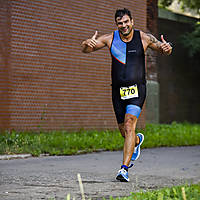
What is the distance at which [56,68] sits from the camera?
1061 centimetres

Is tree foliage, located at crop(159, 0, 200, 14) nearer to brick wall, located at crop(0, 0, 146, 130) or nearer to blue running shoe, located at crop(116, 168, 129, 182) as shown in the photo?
brick wall, located at crop(0, 0, 146, 130)

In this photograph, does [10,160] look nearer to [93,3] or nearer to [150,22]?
[93,3]

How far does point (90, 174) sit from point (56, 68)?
16.8 feet

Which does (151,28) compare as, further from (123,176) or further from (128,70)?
(123,176)

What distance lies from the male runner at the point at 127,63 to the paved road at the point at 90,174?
0.62 meters

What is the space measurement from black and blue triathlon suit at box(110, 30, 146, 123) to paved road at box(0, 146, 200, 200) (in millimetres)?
883

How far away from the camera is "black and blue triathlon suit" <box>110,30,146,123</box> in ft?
18.7

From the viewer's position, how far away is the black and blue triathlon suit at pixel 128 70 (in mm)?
5691

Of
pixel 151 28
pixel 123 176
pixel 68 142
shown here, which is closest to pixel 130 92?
pixel 123 176

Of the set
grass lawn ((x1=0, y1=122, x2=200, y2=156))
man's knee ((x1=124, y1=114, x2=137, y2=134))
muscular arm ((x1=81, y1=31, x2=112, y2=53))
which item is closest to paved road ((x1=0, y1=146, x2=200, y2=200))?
grass lawn ((x1=0, y1=122, x2=200, y2=156))

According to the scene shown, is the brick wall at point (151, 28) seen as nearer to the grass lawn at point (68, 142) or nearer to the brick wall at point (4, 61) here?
the grass lawn at point (68, 142)

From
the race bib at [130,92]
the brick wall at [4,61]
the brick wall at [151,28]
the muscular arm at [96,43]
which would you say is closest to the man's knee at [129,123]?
the race bib at [130,92]

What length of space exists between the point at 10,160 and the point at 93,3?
5.48 meters

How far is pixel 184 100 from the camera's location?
19375 mm
